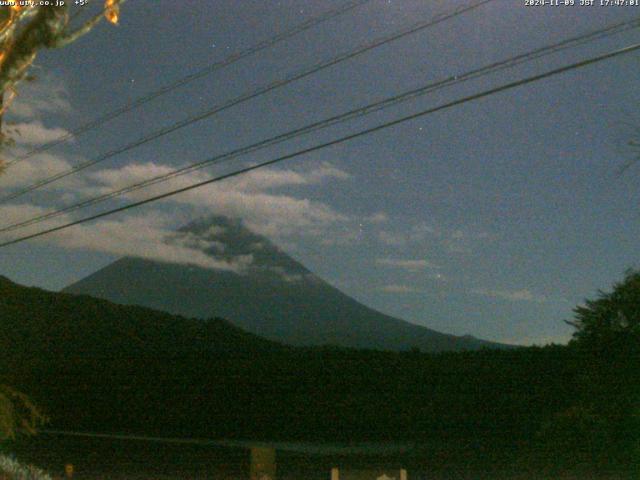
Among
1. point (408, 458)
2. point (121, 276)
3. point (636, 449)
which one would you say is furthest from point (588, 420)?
point (121, 276)

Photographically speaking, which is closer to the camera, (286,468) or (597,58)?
(597,58)

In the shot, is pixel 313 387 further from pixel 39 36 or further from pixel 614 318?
pixel 39 36

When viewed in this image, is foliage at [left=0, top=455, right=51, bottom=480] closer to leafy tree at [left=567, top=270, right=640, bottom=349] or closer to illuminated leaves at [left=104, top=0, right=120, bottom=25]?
illuminated leaves at [left=104, top=0, right=120, bottom=25]

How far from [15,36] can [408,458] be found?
14279 mm

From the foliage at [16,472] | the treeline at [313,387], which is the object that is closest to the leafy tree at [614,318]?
the treeline at [313,387]

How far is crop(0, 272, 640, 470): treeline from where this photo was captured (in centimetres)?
1602

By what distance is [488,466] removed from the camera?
17.4 meters

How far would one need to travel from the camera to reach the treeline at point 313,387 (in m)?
16.0

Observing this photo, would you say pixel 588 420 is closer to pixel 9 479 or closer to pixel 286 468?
pixel 286 468

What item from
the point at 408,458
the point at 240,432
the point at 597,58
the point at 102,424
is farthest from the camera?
the point at 102,424

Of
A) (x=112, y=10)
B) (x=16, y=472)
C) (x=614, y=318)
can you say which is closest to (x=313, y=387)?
(x=614, y=318)

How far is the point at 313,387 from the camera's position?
2436 centimetres

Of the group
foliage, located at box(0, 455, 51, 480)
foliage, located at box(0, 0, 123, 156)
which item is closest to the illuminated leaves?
foliage, located at box(0, 0, 123, 156)

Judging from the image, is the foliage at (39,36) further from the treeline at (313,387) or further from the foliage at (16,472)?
the treeline at (313,387)
